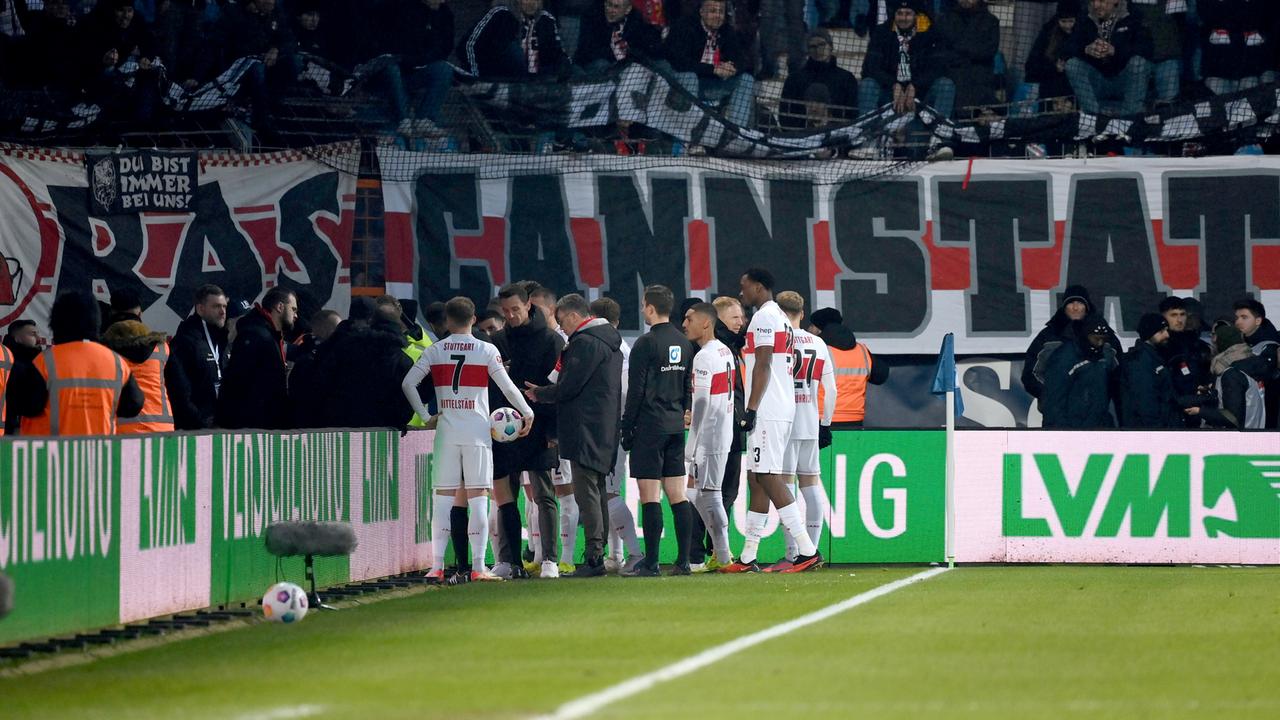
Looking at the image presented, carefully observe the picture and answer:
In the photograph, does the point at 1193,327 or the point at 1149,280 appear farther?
the point at 1149,280

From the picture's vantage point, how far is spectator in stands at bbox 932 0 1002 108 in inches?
882

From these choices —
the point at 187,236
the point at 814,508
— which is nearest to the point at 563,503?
the point at 814,508

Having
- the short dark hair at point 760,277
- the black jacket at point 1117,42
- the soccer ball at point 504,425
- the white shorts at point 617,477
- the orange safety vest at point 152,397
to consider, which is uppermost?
the black jacket at point 1117,42

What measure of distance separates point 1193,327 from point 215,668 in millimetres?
Answer: 12718

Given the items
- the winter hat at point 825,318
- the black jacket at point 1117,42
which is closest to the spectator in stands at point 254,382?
the winter hat at point 825,318

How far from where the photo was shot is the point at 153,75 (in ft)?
69.3

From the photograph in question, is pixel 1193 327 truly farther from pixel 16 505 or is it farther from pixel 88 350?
pixel 16 505

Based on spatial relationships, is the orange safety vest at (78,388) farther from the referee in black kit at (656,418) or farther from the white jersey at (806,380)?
the white jersey at (806,380)

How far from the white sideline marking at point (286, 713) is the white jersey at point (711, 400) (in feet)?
27.1

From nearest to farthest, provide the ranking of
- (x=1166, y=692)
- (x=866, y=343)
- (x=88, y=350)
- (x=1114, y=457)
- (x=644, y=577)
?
(x=1166, y=692) → (x=88, y=350) → (x=644, y=577) → (x=1114, y=457) → (x=866, y=343)

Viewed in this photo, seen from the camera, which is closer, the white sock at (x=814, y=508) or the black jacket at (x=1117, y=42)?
the white sock at (x=814, y=508)

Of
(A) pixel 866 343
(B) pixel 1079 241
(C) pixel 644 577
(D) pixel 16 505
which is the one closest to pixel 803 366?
(C) pixel 644 577

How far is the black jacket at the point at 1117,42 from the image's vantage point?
22.3 metres

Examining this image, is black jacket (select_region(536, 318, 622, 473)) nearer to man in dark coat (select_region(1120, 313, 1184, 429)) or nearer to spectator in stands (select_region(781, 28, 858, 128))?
man in dark coat (select_region(1120, 313, 1184, 429))
